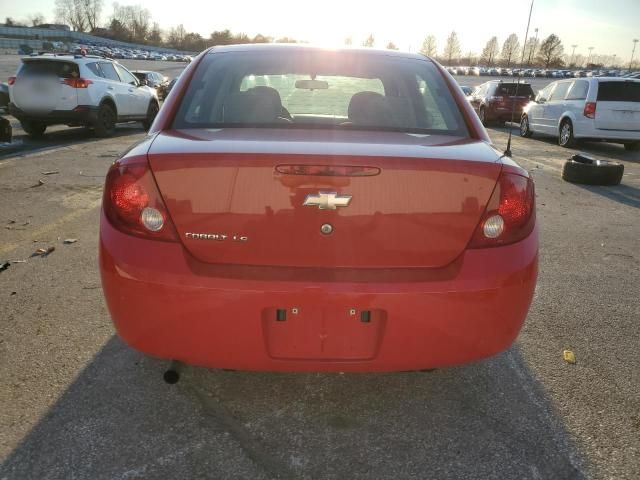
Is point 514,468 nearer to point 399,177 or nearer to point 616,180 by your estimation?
point 399,177

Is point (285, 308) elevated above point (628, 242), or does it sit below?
above

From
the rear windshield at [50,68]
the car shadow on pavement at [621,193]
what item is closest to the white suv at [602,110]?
the car shadow on pavement at [621,193]

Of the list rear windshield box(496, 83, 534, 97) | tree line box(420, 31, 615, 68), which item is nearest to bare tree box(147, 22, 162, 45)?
tree line box(420, 31, 615, 68)

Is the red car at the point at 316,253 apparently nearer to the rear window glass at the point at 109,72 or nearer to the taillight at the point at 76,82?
the taillight at the point at 76,82

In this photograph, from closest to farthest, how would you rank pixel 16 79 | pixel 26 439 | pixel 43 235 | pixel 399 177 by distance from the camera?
pixel 399 177 → pixel 26 439 → pixel 43 235 → pixel 16 79

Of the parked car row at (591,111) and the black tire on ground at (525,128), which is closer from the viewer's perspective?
the parked car row at (591,111)

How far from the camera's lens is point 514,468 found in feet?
6.78

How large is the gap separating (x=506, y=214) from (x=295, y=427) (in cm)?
122

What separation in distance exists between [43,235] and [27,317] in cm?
193

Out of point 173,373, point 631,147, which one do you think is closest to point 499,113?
point 631,147

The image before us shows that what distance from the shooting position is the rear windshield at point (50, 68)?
1130cm

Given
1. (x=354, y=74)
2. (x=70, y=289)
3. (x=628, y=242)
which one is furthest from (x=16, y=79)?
(x=628, y=242)

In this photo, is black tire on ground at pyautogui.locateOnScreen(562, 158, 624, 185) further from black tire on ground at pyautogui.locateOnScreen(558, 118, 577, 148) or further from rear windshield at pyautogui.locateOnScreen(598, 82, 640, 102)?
black tire on ground at pyautogui.locateOnScreen(558, 118, 577, 148)

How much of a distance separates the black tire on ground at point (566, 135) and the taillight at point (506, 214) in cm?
1174
